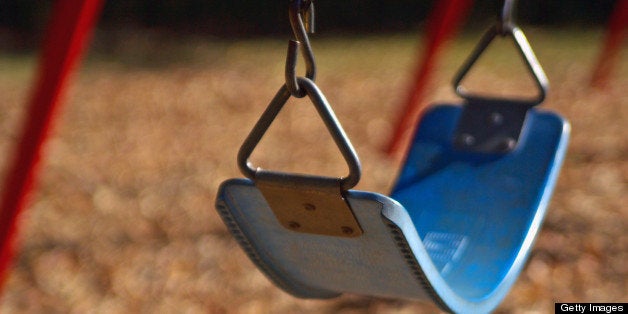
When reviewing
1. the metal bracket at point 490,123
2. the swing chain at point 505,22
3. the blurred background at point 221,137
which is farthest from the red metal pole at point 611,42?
the swing chain at point 505,22

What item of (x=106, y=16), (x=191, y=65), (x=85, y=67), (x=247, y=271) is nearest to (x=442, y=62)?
(x=191, y=65)

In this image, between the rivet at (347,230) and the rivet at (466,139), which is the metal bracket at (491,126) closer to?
the rivet at (466,139)

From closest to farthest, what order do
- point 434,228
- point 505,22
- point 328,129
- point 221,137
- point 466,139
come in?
point 328,129, point 505,22, point 434,228, point 466,139, point 221,137

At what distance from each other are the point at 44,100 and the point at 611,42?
2.70m

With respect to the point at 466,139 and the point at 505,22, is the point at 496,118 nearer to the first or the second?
the point at 466,139

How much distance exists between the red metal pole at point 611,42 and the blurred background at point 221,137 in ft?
0.21

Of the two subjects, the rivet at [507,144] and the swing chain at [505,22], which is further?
the rivet at [507,144]

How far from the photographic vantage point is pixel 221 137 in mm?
3574

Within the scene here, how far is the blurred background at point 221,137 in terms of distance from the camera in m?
2.05

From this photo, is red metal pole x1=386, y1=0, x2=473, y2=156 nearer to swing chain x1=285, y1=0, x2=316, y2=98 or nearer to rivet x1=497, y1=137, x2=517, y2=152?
rivet x1=497, y1=137, x2=517, y2=152

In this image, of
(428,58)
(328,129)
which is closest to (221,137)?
(428,58)

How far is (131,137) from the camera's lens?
362 centimetres

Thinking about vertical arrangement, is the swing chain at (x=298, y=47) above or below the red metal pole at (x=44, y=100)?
above

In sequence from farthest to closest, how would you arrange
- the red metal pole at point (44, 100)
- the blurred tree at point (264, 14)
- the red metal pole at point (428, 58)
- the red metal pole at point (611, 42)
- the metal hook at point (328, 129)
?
the blurred tree at point (264, 14) < the red metal pole at point (611, 42) < the red metal pole at point (428, 58) < the red metal pole at point (44, 100) < the metal hook at point (328, 129)
